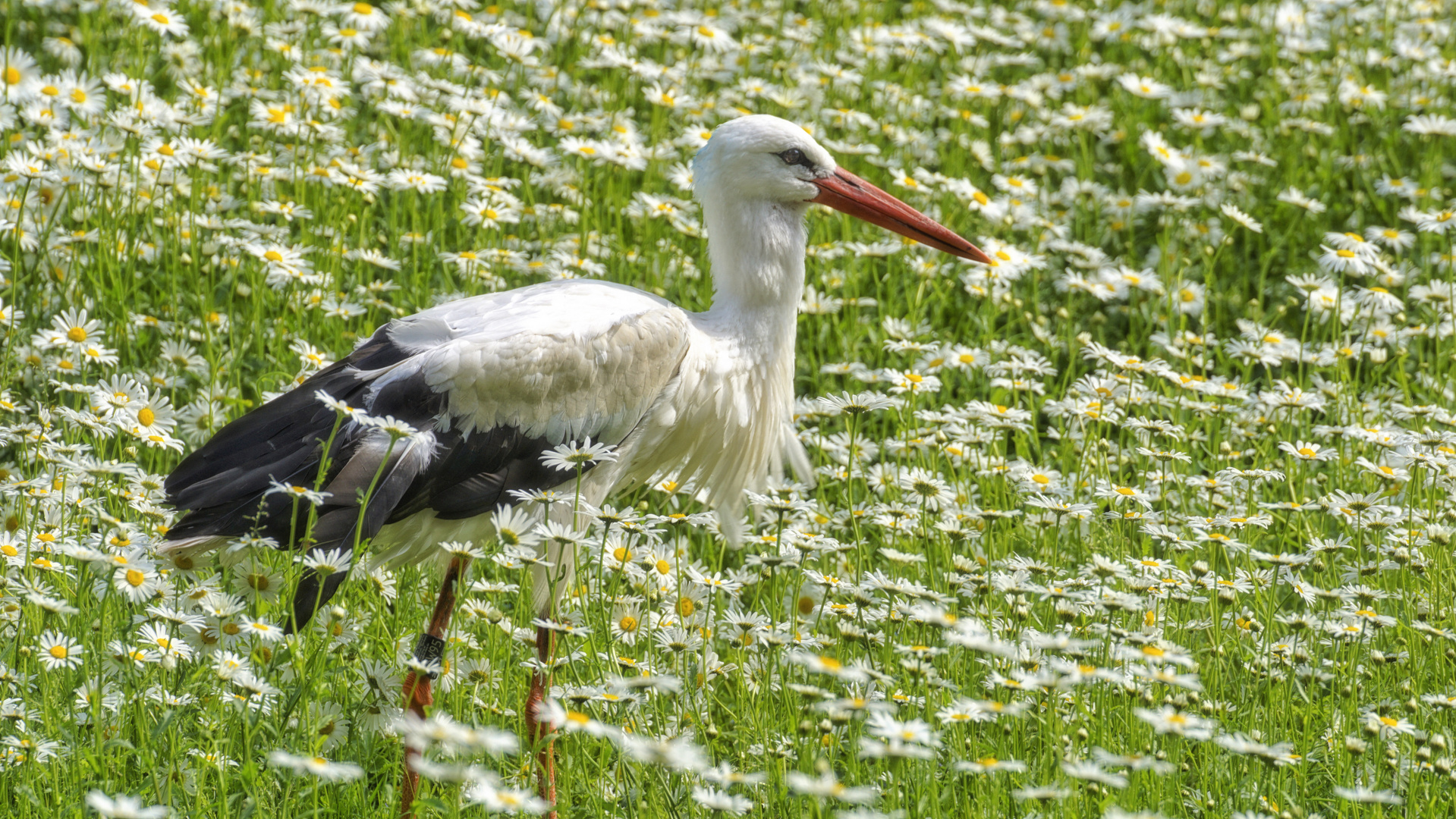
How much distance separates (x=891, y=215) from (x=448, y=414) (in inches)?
59.4

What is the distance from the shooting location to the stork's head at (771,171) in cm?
407

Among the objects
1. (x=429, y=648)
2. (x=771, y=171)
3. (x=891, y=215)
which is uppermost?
(x=771, y=171)

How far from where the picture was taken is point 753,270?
13.3ft

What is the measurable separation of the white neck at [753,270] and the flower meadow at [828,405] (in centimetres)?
48

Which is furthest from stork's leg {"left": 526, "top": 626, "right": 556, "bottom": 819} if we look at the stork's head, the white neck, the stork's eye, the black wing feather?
the stork's eye

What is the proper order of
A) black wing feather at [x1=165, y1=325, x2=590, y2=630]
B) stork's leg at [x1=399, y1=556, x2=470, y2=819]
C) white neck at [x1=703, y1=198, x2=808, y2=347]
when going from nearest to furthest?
black wing feather at [x1=165, y1=325, x2=590, y2=630] < stork's leg at [x1=399, y1=556, x2=470, y2=819] < white neck at [x1=703, y1=198, x2=808, y2=347]

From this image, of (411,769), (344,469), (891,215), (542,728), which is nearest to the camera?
(344,469)

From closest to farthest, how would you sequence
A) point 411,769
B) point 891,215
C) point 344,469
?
point 344,469 < point 411,769 < point 891,215

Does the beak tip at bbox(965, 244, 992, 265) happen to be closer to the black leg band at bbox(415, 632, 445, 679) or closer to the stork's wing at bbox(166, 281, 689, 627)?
the stork's wing at bbox(166, 281, 689, 627)

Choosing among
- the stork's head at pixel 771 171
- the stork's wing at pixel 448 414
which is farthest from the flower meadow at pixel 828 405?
the stork's head at pixel 771 171

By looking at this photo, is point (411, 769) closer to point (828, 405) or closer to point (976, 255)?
point (828, 405)

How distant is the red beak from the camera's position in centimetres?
423

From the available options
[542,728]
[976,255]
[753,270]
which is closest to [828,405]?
[753,270]

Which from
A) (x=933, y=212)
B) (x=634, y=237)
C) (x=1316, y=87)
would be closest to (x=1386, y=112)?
(x=1316, y=87)
